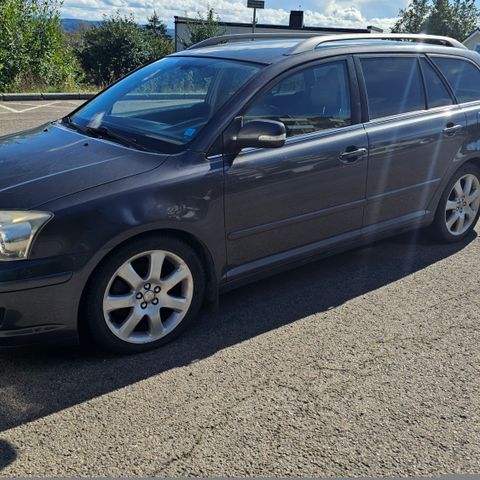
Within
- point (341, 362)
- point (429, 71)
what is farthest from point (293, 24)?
point (341, 362)

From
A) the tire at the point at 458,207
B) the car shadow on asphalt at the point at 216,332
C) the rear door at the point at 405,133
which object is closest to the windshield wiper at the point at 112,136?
the car shadow on asphalt at the point at 216,332

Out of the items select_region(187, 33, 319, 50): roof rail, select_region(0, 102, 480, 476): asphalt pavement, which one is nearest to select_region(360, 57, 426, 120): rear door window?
select_region(187, 33, 319, 50): roof rail

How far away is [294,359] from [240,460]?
859mm

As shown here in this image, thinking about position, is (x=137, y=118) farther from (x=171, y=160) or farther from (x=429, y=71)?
(x=429, y=71)

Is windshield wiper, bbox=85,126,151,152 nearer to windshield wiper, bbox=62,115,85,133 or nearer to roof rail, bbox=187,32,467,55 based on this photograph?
windshield wiper, bbox=62,115,85,133

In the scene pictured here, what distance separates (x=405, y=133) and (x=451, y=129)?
611 millimetres

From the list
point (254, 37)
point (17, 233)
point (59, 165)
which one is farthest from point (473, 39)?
point (17, 233)

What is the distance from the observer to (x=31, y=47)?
15.1 meters

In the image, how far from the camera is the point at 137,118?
3.63m

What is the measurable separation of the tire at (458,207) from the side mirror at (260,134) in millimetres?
2156

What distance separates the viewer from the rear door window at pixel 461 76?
4.65 metres

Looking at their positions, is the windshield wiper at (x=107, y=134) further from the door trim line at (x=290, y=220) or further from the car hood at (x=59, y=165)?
the door trim line at (x=290, y=220)

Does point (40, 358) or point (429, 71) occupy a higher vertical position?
point (429, 71)

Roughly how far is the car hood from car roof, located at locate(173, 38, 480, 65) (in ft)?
3.68
